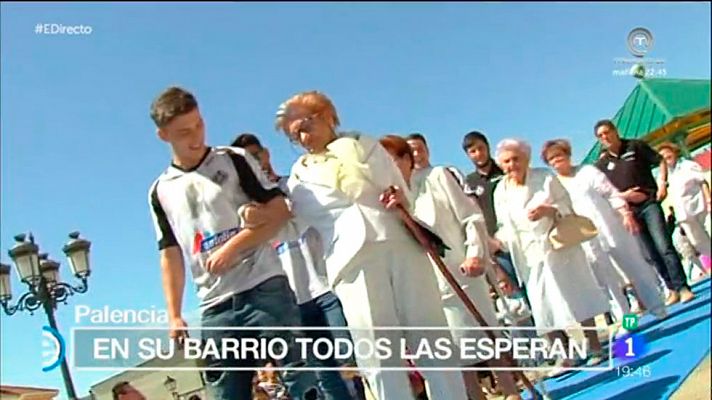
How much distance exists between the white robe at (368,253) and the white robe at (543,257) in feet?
0.88

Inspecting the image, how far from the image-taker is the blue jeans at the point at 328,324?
7.68 feet

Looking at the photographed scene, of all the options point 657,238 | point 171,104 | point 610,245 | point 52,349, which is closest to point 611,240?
point 610,245

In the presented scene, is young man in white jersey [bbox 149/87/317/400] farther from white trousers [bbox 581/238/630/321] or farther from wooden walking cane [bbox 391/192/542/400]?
white trousers [bbox 581/238/630/321]

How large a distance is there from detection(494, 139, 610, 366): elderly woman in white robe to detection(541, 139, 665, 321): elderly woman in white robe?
0.10 feet

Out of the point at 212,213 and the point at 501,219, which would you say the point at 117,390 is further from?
the point at 501,219

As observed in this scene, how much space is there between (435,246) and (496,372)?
339 millimetres

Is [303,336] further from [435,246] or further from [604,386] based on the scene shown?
[604,386]

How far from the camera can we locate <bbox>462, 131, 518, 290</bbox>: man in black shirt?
2451mm

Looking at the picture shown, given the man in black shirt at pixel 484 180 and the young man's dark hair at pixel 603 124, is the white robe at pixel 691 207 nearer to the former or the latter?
the young man's dark hair at pixel 603 124

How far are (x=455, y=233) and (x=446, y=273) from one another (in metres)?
0.10

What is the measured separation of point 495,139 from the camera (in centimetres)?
247

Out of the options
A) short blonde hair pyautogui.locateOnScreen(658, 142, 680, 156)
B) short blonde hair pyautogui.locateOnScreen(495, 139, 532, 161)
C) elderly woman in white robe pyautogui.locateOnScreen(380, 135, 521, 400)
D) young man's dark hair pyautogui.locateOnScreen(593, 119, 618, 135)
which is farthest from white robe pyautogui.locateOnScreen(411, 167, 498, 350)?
short blonde hair pyautogui.locateOnScreen(658, 142, 680, 156)

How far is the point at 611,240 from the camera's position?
2553 millimetres

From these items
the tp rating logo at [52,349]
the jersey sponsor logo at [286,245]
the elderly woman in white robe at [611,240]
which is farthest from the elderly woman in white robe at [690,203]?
the tp rating logo at [52,349]
